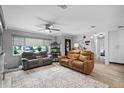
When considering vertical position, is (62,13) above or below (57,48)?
above

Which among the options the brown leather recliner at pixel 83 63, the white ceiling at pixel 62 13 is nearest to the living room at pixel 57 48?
the brown leather recliner at pixel 83 63

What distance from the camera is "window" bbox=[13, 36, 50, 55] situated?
5.17 m

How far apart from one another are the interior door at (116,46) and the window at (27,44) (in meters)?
4.86

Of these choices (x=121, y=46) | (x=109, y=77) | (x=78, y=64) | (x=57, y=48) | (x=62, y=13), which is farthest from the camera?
(x=57, y=48)

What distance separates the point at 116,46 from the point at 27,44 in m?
6.18

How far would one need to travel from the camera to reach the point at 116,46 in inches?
216

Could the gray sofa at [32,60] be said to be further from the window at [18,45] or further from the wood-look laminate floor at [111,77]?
the wood-look laminate floor at [111,77]

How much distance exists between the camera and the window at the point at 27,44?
517cm

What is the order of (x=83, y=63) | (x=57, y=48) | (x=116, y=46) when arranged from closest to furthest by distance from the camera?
(x=83, y=63) < (x=116, y=46) < (x=57, y=48)

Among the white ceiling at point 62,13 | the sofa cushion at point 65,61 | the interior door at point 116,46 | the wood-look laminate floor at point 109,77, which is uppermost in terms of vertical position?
the white ceiling at point 62,13

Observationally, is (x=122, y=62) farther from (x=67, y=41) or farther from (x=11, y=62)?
(x=11, y=62)

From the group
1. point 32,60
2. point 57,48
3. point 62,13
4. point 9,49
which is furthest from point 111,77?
point 9,49

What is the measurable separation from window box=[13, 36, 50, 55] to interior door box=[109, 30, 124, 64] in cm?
486

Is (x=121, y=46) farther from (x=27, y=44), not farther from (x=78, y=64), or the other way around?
(x=27, y=44)
